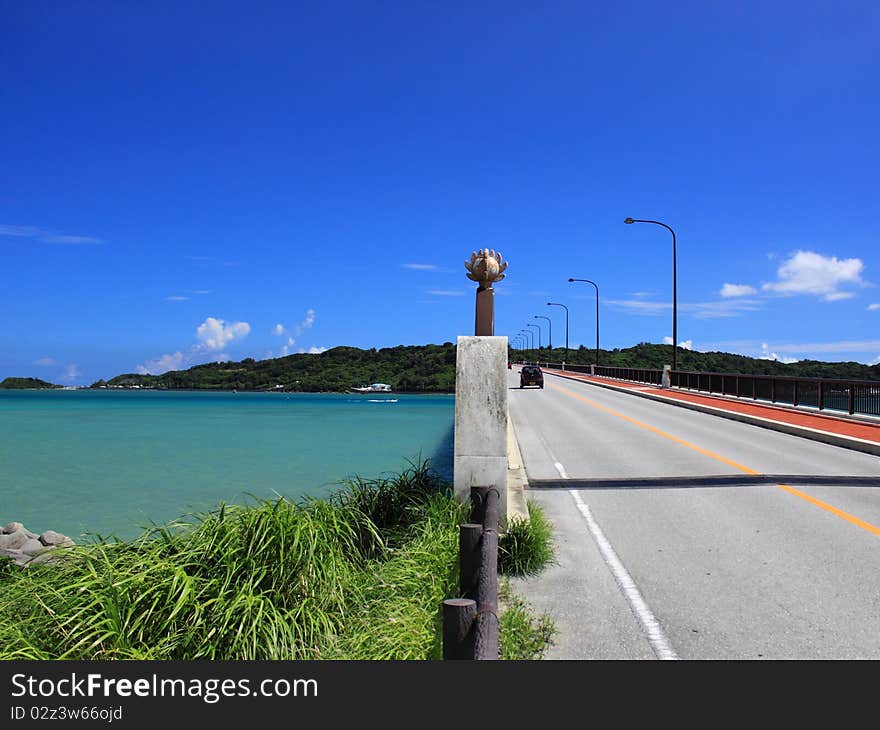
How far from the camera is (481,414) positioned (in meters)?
7.66

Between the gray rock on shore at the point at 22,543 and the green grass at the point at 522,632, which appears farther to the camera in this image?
the gray rock on shore at the point at 22,543

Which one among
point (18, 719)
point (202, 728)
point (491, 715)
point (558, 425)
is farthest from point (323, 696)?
point (558, 425)

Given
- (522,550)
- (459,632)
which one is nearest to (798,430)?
(522,550)

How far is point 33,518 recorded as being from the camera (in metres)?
23.9

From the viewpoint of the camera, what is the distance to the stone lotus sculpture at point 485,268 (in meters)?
9.62

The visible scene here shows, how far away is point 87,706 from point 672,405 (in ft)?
103

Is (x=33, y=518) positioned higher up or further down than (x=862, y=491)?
further down

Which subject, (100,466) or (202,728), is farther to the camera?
(100,466)

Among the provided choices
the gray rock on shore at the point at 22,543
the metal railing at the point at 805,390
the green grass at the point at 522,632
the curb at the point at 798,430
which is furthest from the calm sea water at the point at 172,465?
the metal railing at the point at 805,390

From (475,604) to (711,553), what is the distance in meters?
4.83

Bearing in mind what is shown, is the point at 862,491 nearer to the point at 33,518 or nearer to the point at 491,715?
the point at 491,715

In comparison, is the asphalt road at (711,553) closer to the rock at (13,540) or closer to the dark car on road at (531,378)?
the rock at (13,540)

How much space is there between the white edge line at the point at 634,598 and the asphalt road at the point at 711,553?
2 centimetres

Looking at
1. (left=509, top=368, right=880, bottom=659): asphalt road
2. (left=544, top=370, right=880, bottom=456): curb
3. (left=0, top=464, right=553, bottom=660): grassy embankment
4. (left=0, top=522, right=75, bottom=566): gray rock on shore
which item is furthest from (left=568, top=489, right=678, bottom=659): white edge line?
(left=0, top=522, right=75, bottom=566): gray rock on shore
